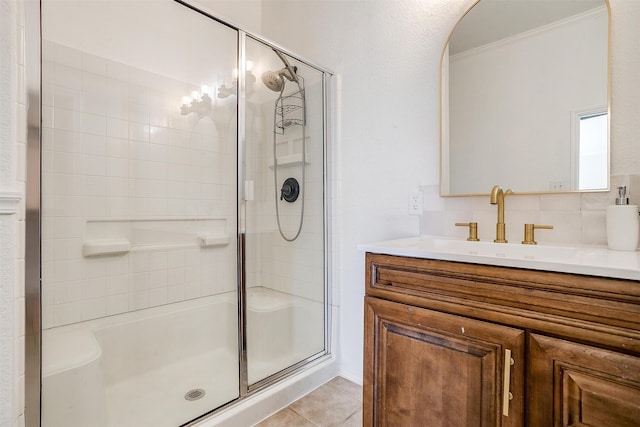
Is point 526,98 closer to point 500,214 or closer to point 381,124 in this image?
point 500,214

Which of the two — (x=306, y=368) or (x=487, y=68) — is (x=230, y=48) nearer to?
(x=487, y=68)

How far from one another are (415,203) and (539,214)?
0.51 meters

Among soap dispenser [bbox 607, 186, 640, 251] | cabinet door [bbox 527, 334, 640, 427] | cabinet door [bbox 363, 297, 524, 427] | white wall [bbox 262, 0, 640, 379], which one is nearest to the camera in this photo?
cabinet door [bbox 527, 334, 640, 427]

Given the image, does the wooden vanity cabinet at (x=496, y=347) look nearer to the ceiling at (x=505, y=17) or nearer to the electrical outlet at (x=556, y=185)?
the electrical outlet at (x=556, y=185)

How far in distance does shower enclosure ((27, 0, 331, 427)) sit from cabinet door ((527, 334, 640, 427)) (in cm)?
118

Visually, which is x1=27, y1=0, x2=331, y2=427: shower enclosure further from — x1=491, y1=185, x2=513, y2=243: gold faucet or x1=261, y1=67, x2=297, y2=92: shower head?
x1=491, y1=185, x2=513, y2=243: gold faucet

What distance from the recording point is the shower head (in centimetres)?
175

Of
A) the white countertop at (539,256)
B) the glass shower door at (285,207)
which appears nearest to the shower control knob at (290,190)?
the glass shower door at (285,207)

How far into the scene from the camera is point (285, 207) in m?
1.86

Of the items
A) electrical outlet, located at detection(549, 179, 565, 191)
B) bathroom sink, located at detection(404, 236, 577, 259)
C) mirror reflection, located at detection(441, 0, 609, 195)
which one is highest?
mirror reflection, located at detection(441, 0, 609, 195)

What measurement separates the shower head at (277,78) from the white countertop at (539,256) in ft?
3.81

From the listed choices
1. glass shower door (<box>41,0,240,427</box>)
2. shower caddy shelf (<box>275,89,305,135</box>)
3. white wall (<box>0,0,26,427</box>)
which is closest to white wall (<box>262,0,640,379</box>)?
shower caddy shelf (<box>275,89,305,135</box>)

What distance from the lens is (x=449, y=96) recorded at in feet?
4.72

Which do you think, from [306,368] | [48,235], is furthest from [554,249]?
[48,235]
